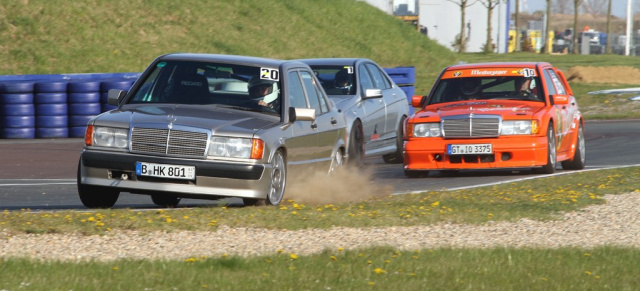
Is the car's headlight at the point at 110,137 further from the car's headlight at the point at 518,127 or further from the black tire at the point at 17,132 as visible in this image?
the black tire at the point at 17,132

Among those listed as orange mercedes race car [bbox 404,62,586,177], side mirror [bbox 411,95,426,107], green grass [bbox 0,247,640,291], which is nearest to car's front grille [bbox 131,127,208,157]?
green grass [bbox 0,247,640,291]

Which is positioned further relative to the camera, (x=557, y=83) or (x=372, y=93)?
(x=557, y=83)

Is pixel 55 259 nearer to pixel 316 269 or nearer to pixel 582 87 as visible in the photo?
pixel 316 269

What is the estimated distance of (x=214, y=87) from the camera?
10.3 meters

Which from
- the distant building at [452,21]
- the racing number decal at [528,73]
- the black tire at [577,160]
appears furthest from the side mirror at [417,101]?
the distant building at [452,21]

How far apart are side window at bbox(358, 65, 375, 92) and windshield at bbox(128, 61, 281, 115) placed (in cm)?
506

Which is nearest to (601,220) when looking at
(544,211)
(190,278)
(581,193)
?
(544,211)

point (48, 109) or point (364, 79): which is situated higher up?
point (364, 79)

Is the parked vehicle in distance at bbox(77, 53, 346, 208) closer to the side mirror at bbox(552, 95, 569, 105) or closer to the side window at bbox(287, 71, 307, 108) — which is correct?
the side window at bbox(287, 71, 307, 108)

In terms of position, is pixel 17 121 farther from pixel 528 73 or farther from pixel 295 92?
pixel 295 92

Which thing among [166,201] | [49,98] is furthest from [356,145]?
[49,98]

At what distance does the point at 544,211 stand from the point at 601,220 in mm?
523

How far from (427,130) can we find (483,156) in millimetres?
780

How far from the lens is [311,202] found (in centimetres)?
1083
